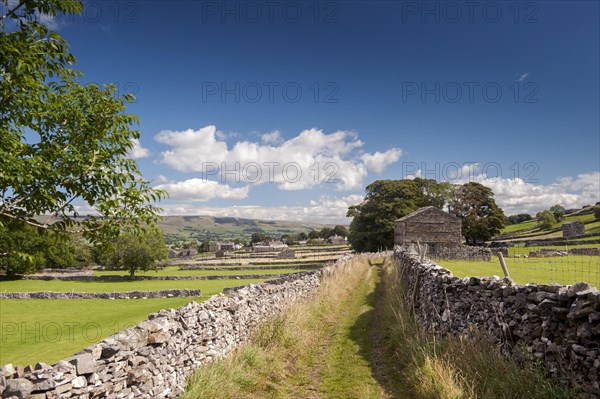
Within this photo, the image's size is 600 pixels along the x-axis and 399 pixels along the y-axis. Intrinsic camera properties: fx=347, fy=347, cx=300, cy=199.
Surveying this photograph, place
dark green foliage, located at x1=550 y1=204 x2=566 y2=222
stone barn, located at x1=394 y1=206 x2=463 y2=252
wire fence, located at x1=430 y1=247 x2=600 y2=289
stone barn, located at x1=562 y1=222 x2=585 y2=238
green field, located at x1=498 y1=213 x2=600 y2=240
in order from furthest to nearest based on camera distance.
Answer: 1. dark green foliage, located at x1=550 y1=204 x2=566 y2=222
2. green field, located at x1=498 y1=213 x2=600 y2=240
3. stone barn, located at x1=562 y1=222 x2=585 y2=238
4. stone barn, located at x1=394 y1=206 x2=463 y2=252
5. wire fence, located at x1=430 y1=247 x2=600 y2=289

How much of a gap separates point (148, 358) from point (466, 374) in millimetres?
5398

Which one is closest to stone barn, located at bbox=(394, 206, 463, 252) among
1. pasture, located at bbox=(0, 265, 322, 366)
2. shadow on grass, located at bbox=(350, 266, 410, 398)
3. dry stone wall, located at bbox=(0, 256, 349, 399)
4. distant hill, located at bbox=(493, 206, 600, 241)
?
distant hill, located at bbox=(493, 206, 600, 241)

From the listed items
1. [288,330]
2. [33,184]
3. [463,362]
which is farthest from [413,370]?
[33,184]

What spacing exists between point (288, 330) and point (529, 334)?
19.7ft

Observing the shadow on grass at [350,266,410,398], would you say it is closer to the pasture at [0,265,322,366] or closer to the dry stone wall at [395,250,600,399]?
the dry stone wall at [395,250,600,399]

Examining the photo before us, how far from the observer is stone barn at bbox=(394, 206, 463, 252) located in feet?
155

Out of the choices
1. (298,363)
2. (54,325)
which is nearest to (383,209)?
(54,325)

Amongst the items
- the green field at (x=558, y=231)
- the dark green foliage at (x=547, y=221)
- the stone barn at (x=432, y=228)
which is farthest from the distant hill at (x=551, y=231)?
the stone barn at (x=432, y=228)

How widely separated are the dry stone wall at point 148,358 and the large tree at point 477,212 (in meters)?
61.2

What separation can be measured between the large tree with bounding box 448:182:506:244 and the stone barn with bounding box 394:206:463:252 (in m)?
17.0

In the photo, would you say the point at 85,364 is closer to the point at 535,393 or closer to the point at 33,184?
the point at 33,184

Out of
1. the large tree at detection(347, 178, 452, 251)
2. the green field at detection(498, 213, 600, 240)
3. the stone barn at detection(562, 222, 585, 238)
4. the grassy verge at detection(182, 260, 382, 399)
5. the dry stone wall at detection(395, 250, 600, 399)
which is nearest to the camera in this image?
the dry stone wall at detection(395, 250, 600, 399)

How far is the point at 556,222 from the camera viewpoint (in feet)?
312

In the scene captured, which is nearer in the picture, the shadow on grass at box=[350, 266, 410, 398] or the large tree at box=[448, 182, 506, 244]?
the shadow on grass at box=[350, 266, 410, 398]
